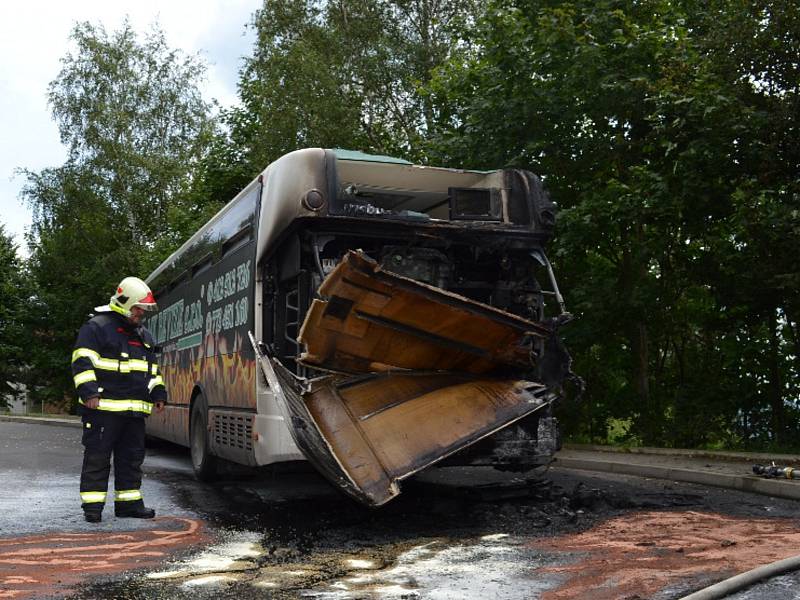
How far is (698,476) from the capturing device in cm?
1088

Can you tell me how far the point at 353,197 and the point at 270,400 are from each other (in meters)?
1.91

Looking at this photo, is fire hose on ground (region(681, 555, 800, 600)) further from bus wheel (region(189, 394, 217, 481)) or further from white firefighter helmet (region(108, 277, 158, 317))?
bus wheel (region(189, 394, 217, 481))

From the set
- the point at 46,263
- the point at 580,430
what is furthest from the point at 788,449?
the point at 46,263

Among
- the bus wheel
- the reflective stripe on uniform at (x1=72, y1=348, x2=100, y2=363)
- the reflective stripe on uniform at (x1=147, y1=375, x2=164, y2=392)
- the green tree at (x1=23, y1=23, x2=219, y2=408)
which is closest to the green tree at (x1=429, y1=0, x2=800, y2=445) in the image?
the bus wheel

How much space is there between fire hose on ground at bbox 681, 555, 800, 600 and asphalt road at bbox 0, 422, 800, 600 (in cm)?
8

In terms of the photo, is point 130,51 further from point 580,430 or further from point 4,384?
point 580,430

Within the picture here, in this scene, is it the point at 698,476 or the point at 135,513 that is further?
the point at 698,476

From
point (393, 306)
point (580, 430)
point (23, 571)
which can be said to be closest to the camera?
point (23, 571)

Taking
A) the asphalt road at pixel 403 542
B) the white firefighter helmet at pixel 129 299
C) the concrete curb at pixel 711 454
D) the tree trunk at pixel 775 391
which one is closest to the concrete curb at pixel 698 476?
the asphalt road at pixel 403 542

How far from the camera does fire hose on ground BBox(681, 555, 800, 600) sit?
474cm

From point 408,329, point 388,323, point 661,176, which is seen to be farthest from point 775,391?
point 388,323

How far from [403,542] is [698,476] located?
519 centimetres

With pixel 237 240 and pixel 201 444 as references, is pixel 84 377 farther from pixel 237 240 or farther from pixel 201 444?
pixel 201 444

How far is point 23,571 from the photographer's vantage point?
583cm
